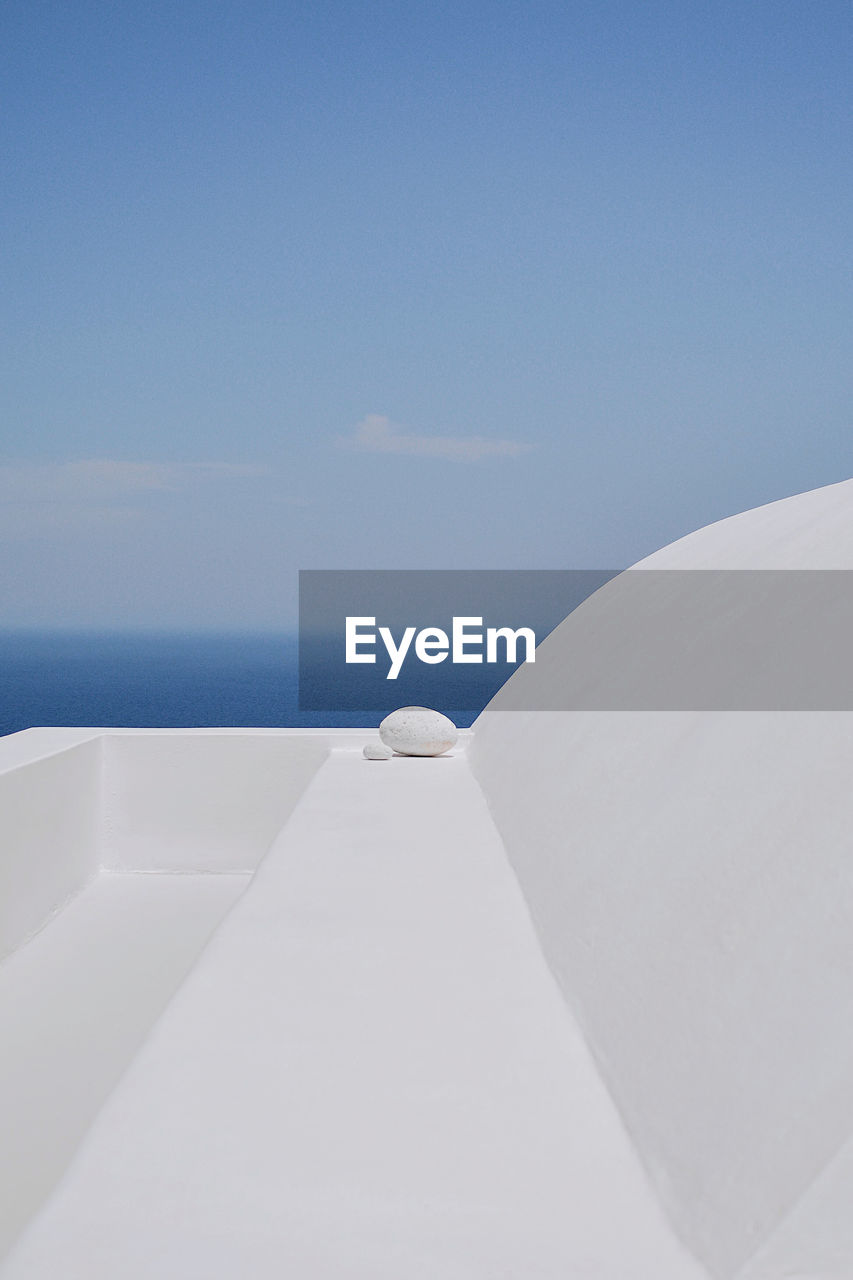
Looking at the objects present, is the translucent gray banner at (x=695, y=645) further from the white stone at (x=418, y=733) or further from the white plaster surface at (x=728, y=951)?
the white stone at (x=418, y=733)

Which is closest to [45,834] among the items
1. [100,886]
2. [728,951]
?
[100,886]

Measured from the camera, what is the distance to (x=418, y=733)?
12.5ft

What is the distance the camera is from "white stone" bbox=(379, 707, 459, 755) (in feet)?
12.5

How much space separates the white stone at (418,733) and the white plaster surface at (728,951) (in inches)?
73.2

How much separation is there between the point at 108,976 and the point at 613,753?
228cm

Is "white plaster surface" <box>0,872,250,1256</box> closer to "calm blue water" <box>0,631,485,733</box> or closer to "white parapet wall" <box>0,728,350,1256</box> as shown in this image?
"white parapet wall" <box>0,728,350,1256</box>

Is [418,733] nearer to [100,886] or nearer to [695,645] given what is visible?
[100,886]

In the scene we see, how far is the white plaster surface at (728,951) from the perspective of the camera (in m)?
0.79

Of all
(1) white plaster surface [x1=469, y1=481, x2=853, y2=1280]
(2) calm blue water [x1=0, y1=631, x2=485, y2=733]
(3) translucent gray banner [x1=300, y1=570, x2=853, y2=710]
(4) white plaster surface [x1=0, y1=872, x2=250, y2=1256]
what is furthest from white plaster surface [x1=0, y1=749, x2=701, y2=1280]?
(2) calm blue water [x1=0, y1=631, x2=485, y2=733]

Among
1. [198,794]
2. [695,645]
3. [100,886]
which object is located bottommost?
[100,886]

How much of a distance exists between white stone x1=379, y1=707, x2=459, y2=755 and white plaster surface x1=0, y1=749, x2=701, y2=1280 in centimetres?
210

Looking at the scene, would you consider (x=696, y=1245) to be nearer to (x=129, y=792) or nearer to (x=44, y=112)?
(x=129, y=792)

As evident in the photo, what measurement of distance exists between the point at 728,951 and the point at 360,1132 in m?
0.44

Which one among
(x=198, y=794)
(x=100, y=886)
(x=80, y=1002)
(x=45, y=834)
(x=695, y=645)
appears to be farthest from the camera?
(x=198, y=794)
